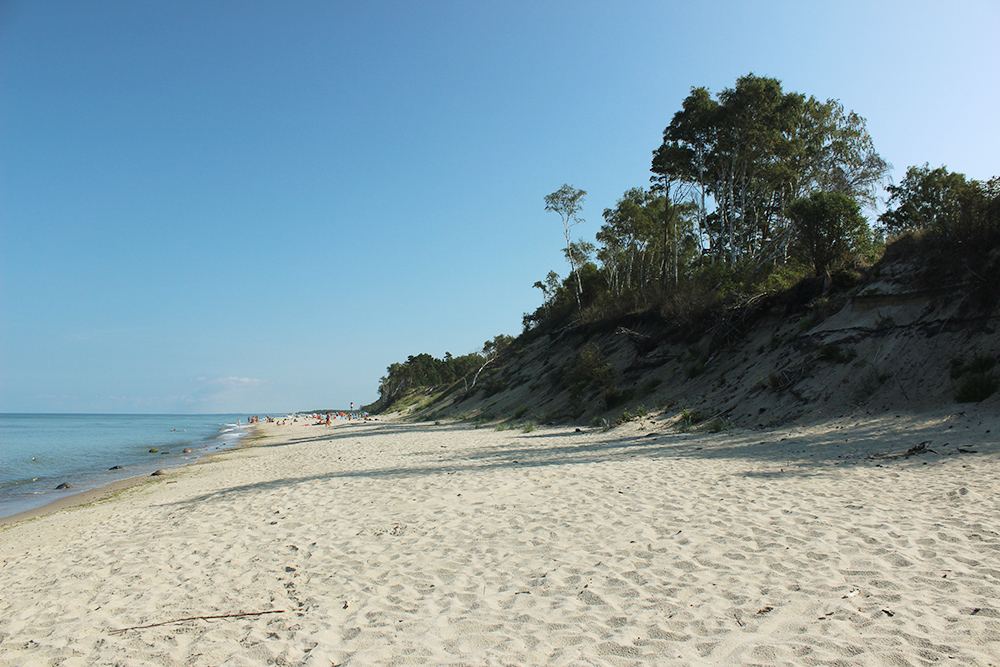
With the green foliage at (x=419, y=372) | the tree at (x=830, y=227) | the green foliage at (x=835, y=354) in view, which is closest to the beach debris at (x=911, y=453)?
the green foliage at (x=835, y=354)

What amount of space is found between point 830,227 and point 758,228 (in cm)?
1754

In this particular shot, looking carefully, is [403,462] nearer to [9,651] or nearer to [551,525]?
[551,525]

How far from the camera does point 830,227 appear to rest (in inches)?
681

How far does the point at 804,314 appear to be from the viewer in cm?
1709

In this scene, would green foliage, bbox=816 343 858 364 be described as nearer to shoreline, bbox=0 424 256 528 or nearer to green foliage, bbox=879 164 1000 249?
green foliage, bbox=879 164 1000 249

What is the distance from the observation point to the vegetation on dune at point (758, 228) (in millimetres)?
13836

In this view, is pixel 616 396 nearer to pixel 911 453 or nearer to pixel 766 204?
pixel 911 453

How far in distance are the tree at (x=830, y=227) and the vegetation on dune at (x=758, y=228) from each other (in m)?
0.03

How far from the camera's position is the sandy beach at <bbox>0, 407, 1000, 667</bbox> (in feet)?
11.6

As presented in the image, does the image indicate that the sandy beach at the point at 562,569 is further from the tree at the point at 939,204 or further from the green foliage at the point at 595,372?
the green foliage at the point at 595,372

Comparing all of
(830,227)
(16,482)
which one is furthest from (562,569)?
(16,482)

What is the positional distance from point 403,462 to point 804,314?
13.5 metres

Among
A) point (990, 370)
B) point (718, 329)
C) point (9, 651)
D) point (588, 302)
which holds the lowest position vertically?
point (9, 651)

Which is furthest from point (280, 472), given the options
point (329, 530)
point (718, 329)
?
point (718, 329)
